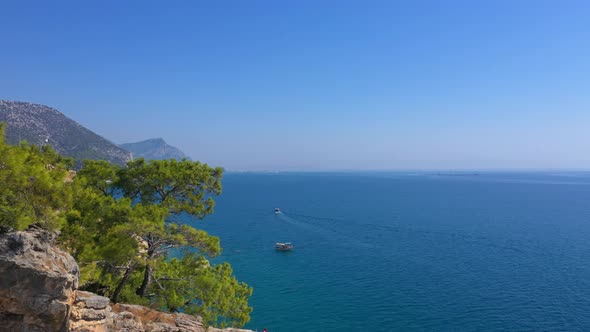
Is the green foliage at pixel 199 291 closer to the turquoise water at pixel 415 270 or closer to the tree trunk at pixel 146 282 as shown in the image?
the tree trunk at pixel 146 282

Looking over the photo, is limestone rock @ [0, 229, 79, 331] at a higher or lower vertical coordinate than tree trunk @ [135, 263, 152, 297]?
higher

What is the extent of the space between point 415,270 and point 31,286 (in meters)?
55.5

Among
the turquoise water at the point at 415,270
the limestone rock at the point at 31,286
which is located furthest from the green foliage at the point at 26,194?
the turquoise water at the point at 415,270

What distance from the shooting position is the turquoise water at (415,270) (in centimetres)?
4194

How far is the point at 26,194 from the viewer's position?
14266 millimetres

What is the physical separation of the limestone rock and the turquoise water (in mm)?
30866

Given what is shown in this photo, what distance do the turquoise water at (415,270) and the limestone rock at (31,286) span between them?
30866 millimetres

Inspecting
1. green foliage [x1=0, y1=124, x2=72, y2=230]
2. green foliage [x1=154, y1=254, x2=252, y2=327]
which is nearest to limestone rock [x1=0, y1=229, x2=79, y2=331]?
green foliage [x1=0, y1=124, x2=72, y2=230]

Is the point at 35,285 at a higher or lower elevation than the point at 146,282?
higher

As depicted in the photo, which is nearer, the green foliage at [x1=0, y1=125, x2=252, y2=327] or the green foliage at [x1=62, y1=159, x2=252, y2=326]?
the green foliage at [x1=0, y1=125, x2=252, y2=327]

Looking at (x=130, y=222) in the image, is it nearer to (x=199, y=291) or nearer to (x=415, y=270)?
(x=199, y=291)

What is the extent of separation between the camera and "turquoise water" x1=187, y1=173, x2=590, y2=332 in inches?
1651

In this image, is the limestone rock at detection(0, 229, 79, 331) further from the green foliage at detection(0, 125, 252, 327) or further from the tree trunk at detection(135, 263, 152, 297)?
the tree trunk at detection(135, 263, 152, 297)

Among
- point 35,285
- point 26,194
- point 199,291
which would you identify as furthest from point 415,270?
point 26,194
